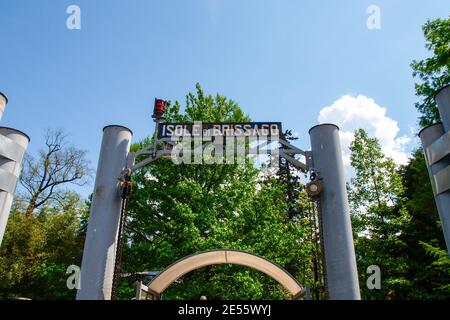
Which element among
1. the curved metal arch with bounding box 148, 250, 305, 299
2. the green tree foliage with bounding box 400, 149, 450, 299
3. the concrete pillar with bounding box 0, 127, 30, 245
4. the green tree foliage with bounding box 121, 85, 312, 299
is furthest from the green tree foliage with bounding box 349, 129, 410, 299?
the concrete pillar with bounding box 0, 127, 30, 245

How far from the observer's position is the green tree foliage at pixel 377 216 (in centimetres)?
2300

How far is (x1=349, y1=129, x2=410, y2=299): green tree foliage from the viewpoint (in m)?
23.0

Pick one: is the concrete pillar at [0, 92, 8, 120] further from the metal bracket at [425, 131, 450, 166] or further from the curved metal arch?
the metal bracket at [425, 131, 450, 166]

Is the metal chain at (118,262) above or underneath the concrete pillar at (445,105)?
underneath

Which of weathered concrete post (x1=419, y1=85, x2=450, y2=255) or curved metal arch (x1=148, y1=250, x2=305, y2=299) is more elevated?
weathered concrete post (x1=419, y1=85, x2=450, y2=255)

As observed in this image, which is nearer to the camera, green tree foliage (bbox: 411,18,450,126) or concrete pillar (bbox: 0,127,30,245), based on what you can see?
concrete pillar (bbox: 0,127,30,245)

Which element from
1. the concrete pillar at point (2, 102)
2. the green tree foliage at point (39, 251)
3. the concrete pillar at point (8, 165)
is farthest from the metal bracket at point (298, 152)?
the green tree foliage at point (39, 251)

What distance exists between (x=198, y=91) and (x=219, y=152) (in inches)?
473

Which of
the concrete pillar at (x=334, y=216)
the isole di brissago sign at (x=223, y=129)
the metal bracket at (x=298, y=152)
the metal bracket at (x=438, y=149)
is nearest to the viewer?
the metal bracket at (x=438, y=149)

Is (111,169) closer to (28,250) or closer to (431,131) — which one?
(431,131)

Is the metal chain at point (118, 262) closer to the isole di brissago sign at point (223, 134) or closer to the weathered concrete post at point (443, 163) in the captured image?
the isole di brissago sign at point (223, 134)

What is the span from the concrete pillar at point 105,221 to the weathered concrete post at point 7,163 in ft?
8.20

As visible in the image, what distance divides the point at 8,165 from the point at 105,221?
3.15 metres

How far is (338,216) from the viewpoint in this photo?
938 centimetres
